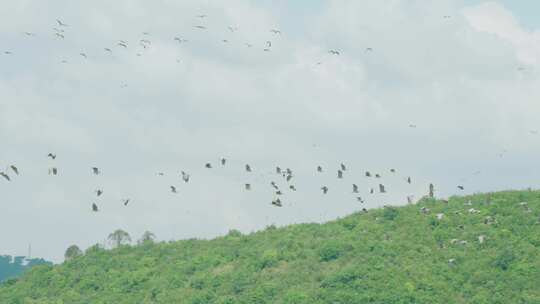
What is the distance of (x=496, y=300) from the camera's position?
217ft

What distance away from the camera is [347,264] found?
247ft

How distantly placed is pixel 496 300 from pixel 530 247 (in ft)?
23.4

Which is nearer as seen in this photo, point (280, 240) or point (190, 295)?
point (190, 295)

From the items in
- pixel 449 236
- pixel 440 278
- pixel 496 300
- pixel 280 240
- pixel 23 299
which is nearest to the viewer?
pixel 496 300

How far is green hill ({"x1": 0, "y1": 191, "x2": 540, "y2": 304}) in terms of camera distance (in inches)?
2738

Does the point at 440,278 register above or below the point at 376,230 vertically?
below

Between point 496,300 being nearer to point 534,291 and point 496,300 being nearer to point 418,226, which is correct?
point 534,291

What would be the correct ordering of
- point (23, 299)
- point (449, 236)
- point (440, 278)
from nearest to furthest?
point (440, 278)
point (449, 236)
point (23, 299)

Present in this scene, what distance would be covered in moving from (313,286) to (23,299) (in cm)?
3129

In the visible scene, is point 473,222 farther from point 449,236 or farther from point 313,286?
point 313,286

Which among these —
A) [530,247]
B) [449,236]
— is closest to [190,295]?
[449,236]

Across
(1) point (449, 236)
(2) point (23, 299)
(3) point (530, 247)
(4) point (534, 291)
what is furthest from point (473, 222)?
(2) point (23, 299)

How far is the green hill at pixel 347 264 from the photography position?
69538 millimetres

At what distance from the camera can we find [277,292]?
2928 inches
